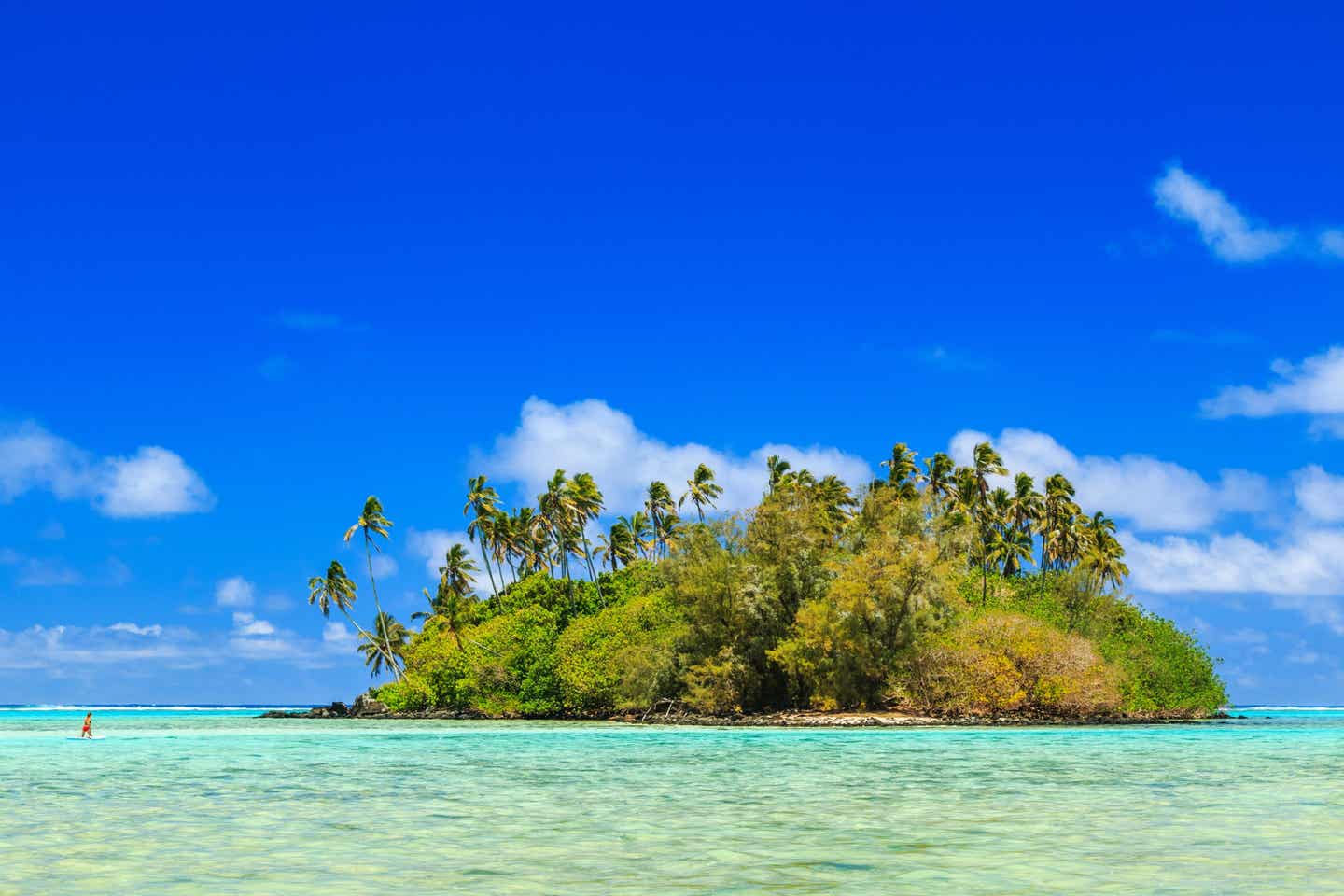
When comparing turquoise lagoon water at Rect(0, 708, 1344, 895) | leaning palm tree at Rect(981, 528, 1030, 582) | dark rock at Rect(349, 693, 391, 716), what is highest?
leaning palm tree at Rect(981, 528, 1030, 582)

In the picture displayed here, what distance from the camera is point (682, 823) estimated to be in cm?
1928

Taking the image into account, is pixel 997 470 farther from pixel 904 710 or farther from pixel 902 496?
pixel 904 710

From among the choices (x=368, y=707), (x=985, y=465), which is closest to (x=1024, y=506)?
(x=985, y=465)

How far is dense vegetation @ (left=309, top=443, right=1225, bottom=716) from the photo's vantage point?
6462 cm

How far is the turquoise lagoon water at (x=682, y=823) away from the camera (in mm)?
13680

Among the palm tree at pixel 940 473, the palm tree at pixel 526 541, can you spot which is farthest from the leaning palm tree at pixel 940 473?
the palm tree at pixel 526 541

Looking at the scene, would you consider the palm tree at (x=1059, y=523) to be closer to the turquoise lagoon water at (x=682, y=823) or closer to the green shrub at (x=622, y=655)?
the green shrub at (x=622, y=655)

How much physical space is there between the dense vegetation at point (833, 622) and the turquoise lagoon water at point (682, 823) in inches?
947

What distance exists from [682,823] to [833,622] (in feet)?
151

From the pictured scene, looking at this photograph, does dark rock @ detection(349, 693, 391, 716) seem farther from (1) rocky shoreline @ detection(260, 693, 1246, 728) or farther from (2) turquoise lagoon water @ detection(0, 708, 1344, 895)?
(2) turquoise lagoon water @ detection(0, 708, 1344, 895)

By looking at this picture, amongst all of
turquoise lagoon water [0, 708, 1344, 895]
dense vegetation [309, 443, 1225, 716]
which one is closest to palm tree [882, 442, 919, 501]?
dense vegetation [309, 443, 1225, 716]

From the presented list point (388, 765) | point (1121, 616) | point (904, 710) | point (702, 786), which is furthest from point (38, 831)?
point (1121, 616)

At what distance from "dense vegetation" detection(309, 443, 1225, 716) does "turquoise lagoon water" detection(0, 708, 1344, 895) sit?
24066 millimetres

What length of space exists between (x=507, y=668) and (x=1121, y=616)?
45408 millimetres
